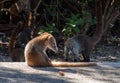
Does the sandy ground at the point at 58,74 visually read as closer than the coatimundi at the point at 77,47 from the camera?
Yes

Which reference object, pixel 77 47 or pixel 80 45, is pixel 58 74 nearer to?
pixel 77 47

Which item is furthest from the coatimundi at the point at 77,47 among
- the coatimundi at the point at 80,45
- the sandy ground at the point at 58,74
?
the sandy ground at the point at 58,74

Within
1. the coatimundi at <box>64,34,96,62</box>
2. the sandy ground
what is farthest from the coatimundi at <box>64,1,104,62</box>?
the sandy ground

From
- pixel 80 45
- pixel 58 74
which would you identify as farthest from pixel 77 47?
pixel 58 74

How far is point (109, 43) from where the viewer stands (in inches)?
408

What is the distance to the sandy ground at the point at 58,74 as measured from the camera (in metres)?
4.11

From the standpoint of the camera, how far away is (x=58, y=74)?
4.30 m

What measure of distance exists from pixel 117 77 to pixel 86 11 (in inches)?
187

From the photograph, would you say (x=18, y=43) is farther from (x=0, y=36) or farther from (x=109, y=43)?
(x=109, y=43)

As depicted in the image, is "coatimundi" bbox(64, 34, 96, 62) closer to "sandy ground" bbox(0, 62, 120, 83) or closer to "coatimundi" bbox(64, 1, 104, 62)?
"coatimundi" bbox(64, 1, 104, 62)

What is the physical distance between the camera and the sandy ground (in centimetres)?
411

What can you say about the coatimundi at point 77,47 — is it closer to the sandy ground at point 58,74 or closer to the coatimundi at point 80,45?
the coatimundi at point 80,45

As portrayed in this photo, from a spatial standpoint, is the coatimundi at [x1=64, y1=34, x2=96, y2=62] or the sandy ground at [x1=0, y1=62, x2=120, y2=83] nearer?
the sandy ground at [x1=0, y1=62, x2=120, y2=83]

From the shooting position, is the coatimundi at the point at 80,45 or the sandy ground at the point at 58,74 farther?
the coatimundi at the point at 80,45
